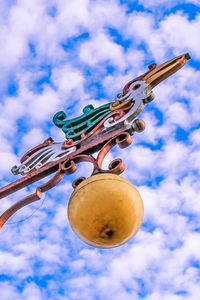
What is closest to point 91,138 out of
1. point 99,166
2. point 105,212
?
point 99,166

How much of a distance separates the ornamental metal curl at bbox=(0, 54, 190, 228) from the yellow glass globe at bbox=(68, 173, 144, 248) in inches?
12.4

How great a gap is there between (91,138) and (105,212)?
1375 millimetres

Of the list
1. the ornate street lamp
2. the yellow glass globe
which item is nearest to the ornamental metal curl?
the ornate street lamp

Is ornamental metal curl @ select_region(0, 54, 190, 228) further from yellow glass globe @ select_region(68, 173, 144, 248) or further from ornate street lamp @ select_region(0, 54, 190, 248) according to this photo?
yellow glass globe @ select_region(68, 173, 144, 248)

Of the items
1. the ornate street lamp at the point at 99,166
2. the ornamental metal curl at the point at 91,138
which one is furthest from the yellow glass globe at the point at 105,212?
the ornamental metal curl at the point at 91,138

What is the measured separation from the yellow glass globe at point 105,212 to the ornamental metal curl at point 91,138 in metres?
0.32

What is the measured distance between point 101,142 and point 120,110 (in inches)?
24.6

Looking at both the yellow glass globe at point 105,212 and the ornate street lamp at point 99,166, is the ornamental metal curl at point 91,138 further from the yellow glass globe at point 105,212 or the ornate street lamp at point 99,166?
the yellow glass globe at point 105,212

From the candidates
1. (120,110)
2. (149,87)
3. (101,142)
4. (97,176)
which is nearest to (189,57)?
(149,87)

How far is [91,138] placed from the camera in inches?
198

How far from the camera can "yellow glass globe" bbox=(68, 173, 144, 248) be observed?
3.83m

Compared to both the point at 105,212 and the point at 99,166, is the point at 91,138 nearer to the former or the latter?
the point at 99,166

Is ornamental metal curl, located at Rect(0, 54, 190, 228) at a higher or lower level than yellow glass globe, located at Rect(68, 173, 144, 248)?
higher

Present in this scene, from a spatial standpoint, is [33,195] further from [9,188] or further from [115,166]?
[115,166]
